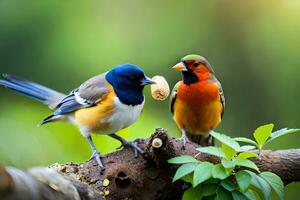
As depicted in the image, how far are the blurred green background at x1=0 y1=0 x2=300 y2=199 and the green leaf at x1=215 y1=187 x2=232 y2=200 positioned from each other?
84.7 inches

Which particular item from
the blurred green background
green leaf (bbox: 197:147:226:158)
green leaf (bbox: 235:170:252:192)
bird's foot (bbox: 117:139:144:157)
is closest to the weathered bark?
bird's foot (bbox: 117:139:144:157)

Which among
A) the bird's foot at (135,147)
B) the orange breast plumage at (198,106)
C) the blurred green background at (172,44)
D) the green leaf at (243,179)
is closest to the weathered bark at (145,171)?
the bird's foot at (135,147)

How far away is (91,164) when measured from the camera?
1948 millimetres

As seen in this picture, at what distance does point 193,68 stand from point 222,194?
98 cm

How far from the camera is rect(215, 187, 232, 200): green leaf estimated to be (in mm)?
1698

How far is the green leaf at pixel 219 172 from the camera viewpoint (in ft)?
5.40

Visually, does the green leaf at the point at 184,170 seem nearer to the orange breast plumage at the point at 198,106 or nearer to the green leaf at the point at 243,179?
the green leaf at the point at 243,179

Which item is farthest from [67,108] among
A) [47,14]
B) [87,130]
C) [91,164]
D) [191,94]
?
[47,14]

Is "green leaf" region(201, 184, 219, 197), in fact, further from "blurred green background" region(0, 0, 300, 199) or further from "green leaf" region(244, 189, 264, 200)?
"blurred green background" region(0, 0, 300, 199)

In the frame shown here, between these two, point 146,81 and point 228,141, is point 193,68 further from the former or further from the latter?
point 228,141

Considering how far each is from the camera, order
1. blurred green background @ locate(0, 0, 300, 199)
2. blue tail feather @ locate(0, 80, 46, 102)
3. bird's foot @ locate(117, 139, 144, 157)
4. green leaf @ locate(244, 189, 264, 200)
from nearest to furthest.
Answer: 1. green leaf @ locate(244, 189, 264, 200)
2. bird's foot @ locate(117, 139, 144, 157)
3. blue tail feather @ locate(0, 80, 46, 102)
4. blurred green background @ locate(0, 0, 300, 199)

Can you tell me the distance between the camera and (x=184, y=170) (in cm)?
168

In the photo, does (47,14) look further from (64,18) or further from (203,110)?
(203,110)

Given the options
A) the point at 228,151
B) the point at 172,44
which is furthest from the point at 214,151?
the point at 172,44
